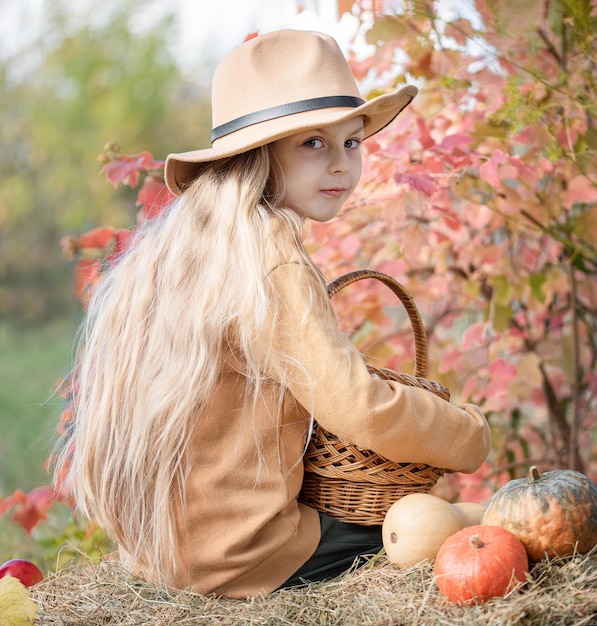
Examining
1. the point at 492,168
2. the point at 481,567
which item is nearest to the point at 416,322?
the point at 492,168

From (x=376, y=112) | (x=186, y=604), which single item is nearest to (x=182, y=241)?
(x=376, y=112)

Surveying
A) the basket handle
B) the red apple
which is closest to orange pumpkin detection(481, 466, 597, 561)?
the basket handle

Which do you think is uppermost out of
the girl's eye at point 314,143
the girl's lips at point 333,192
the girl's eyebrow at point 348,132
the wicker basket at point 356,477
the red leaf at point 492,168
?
the girl's eyebrow at point 348,132

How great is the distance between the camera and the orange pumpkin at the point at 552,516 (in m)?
1.78

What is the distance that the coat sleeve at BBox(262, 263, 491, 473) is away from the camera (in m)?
1.82

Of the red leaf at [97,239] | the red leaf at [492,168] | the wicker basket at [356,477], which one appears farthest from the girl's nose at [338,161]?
the red leaf at [97,239]

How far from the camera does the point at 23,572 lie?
7.39ft

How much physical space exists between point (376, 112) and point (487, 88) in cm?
78

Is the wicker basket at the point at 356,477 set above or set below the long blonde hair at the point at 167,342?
below

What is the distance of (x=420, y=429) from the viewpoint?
188 centimetres

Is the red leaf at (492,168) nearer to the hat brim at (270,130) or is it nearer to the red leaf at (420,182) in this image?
the red leaf at (420,182)

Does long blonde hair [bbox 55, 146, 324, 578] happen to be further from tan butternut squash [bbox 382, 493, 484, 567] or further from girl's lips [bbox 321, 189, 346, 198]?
tan butternut squash [bbox 382, 493, 484, 567]

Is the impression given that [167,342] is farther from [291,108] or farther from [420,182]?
[420,182]

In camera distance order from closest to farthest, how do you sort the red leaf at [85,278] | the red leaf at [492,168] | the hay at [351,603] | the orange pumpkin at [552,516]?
the hay at [351,603] < the orange pumpkin at [552,516] < the red leaf at [492,168] < the red leaf at [85,278]
